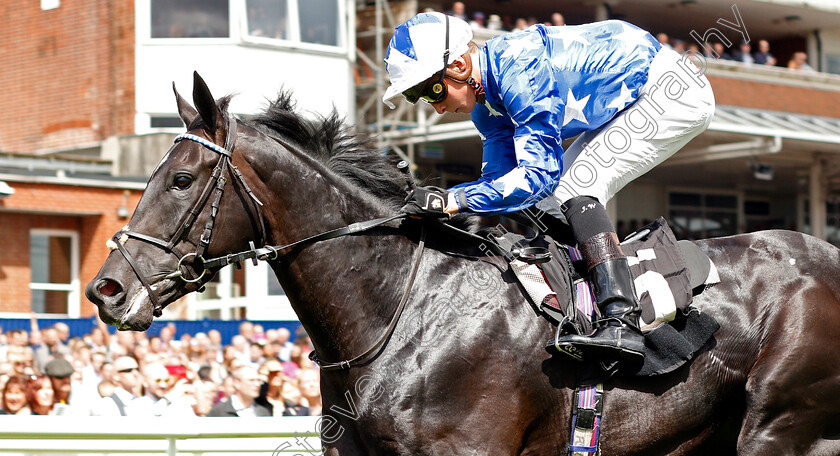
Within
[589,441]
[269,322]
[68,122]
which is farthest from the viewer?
[68,122]

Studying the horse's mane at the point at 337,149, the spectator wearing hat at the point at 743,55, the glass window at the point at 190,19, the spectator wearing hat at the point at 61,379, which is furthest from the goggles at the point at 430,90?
the spectator wearing hat at the point at 743,55

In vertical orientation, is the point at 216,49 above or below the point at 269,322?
above

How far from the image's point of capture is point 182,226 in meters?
3.21

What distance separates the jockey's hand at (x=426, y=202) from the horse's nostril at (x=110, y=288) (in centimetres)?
104

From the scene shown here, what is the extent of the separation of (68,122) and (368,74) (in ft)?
15.8

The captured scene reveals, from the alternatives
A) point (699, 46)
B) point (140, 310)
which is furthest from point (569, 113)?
point (699, 46)

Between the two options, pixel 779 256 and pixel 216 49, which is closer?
pixel 779 256

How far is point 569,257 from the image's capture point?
3.63m

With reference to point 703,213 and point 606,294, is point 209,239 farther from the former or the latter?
point 703,213

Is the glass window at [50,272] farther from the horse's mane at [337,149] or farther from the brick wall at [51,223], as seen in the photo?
the horse's mane at [337,149]

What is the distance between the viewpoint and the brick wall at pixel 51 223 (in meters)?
12.5

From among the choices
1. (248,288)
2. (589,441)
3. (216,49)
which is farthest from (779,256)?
(216,49)

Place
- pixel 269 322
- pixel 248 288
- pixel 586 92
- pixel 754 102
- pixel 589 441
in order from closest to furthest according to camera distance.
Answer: pixel 589 441 → pixel 586 92 → pixel 269 322 → pixel 248 288 → pixel 754 102

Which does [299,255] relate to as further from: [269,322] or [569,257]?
[269,322]
